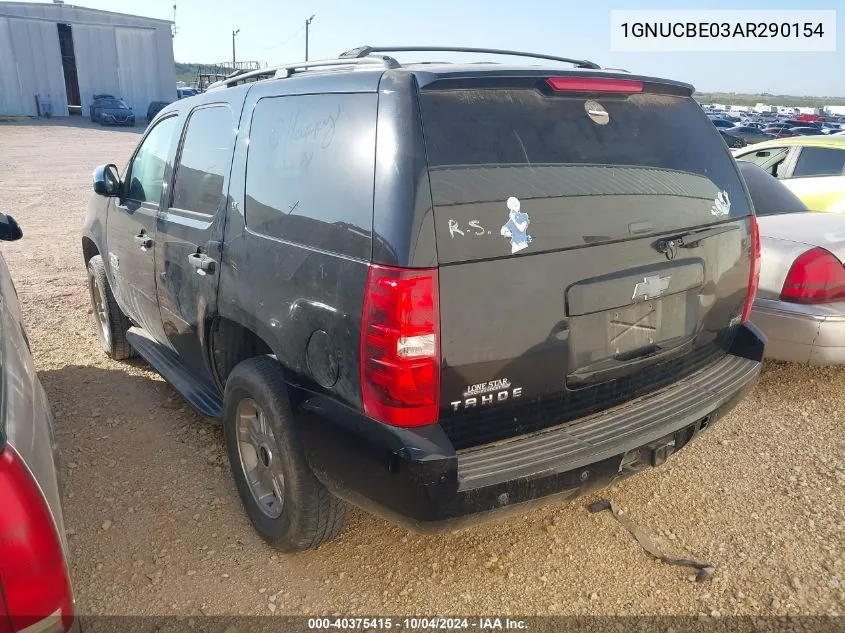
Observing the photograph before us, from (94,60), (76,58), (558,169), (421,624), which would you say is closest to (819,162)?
(558,169)

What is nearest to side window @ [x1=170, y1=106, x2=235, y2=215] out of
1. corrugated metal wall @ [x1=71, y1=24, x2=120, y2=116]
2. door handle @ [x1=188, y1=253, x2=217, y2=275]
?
door handle @ [x1=188, y1=253, x2=217, y2=275]

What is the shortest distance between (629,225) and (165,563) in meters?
2.33

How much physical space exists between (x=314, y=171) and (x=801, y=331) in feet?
10.3

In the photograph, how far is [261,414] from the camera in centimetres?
269

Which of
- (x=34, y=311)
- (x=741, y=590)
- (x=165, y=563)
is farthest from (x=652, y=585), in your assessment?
(x=34, y=311)

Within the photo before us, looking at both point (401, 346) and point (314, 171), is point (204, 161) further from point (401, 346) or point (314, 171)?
point (401, 346)

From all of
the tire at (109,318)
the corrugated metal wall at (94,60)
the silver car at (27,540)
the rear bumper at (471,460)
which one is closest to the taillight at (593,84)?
the rear bumper at (471,460)

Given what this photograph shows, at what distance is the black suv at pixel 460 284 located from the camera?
6.82ft

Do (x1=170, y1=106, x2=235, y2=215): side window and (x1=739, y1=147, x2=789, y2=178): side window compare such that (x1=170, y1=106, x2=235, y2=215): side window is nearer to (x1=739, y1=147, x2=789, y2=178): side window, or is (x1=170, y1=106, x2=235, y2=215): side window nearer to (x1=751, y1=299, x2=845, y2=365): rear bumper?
(x1=751, y1=299, x2=845, y2=365): rear bumper

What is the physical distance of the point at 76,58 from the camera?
120ft

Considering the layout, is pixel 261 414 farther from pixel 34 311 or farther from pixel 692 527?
pixel 34 311

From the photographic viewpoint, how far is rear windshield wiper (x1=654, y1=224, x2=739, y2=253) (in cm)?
250

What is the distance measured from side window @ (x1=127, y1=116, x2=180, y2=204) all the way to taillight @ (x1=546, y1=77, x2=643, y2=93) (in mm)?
2209

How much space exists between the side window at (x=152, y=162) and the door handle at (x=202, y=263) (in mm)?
776
